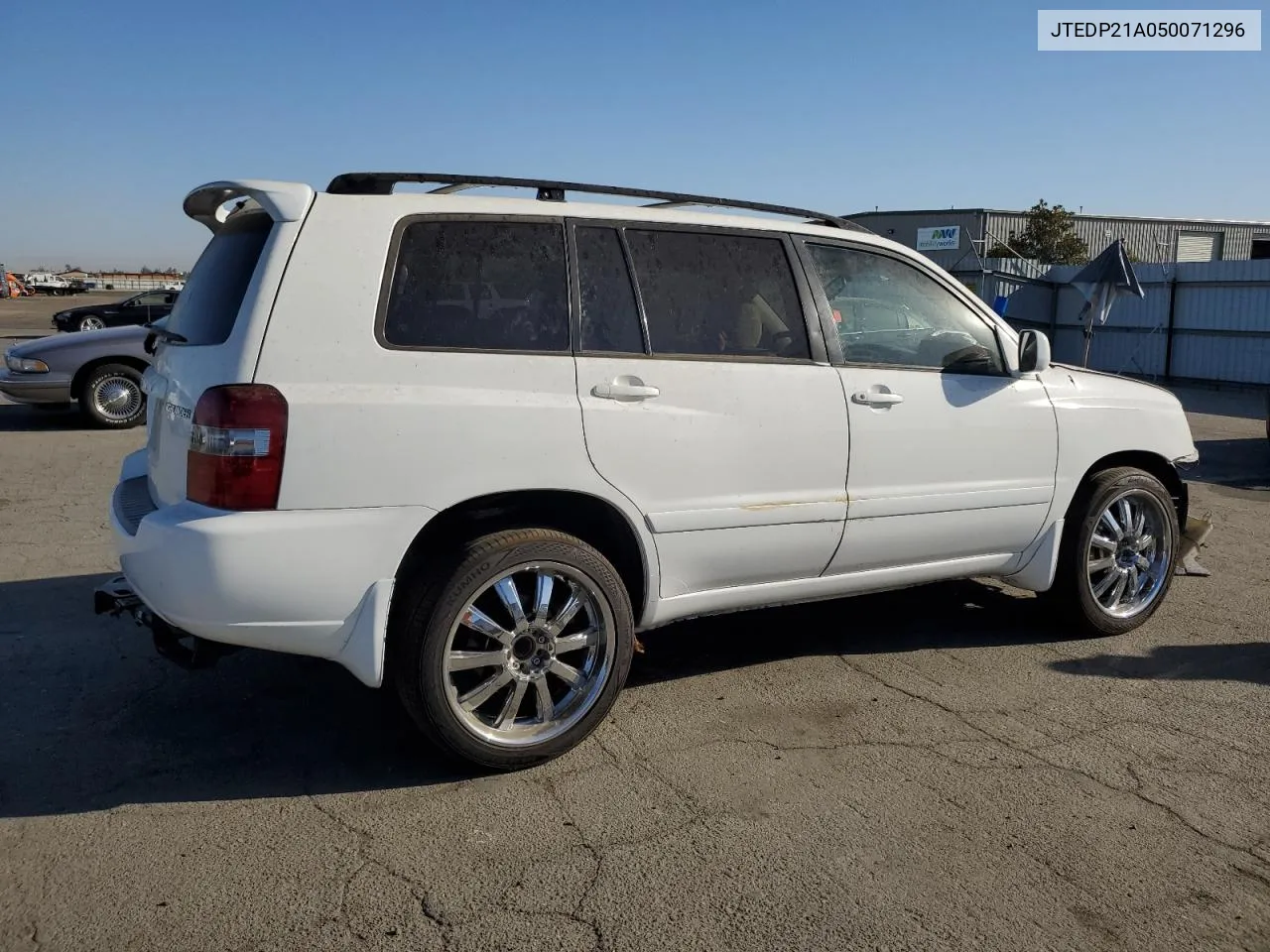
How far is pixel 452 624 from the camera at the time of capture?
11.5ft

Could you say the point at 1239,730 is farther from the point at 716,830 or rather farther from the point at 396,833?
the point at 396,833

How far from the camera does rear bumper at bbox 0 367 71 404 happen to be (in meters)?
11.6

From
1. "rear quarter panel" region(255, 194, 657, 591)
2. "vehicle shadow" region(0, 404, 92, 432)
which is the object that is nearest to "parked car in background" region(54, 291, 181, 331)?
"vehicle shadow" region(0, 404, 92, 432)

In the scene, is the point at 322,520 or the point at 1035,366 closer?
the point at 322,520

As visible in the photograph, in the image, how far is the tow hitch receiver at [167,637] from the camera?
11.8ft

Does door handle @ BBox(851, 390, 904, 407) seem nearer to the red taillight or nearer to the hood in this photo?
the red taillight

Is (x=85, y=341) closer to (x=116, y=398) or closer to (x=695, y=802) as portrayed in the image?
(x=116, y=398)

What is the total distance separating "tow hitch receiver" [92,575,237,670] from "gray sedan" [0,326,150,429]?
8525 mm

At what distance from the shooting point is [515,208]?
3.80m

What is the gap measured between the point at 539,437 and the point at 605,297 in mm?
633

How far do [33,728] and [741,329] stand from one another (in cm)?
301

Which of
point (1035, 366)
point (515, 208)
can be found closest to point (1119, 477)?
point (1035, 366)

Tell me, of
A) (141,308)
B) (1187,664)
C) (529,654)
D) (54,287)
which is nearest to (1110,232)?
(141,308)

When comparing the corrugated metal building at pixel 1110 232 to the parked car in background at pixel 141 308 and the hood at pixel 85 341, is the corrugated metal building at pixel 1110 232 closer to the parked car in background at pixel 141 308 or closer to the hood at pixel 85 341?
the parked car in background at pixel 141 308
